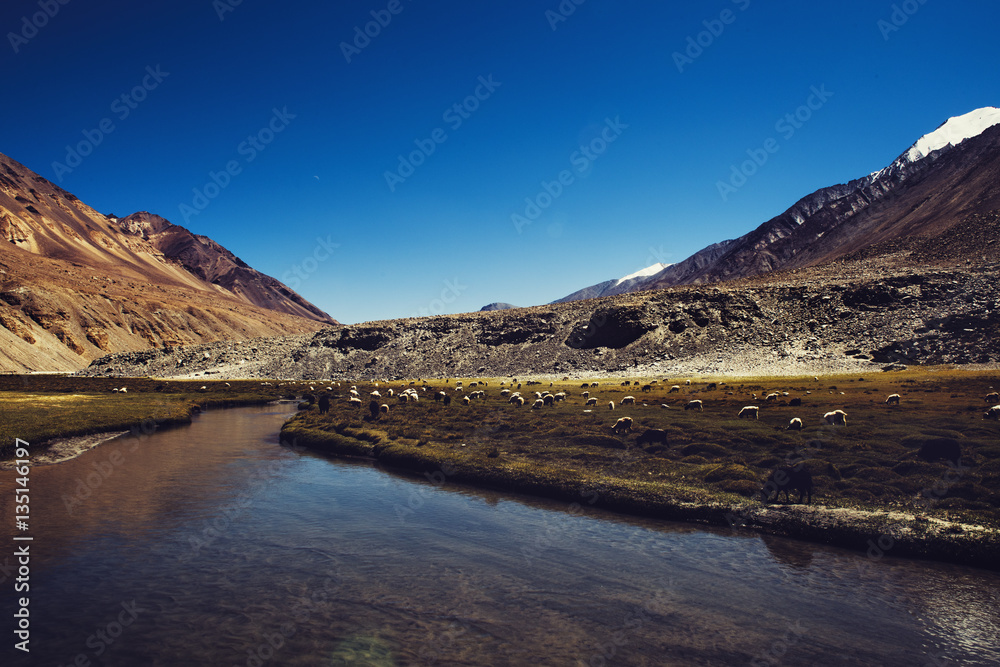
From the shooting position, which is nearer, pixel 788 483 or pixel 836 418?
pixel 788 483

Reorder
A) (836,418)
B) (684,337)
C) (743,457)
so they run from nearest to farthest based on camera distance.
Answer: (743,457)
(836,418)
(684,337)

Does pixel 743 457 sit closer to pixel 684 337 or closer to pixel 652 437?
pixel 652 437

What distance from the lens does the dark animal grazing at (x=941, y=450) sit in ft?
72.3

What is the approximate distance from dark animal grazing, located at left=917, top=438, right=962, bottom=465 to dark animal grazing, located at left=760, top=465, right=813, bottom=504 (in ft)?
19.4

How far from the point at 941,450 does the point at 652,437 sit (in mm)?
12830

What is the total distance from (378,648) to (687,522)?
45.9 ft

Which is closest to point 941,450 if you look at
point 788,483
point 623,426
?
point 788,483

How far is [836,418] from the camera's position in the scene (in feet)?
102

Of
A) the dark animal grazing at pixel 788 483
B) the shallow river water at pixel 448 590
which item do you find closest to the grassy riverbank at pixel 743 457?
the dark animal grazing at pixel 788 483

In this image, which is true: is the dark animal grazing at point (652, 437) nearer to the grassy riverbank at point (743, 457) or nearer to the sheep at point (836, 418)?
the grassy riverbank at point (743, 457)

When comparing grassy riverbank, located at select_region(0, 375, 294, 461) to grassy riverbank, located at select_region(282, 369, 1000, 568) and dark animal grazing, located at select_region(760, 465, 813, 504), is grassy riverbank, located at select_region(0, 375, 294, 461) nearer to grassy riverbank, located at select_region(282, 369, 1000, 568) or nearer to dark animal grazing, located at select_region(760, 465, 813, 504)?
grassy riverbank, located at select_region(282, 369, 1000, 568)

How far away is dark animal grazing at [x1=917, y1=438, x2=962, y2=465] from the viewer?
22047mm

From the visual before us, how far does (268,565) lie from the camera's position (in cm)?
1650

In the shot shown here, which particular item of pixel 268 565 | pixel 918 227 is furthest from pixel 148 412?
pixel 918 227
